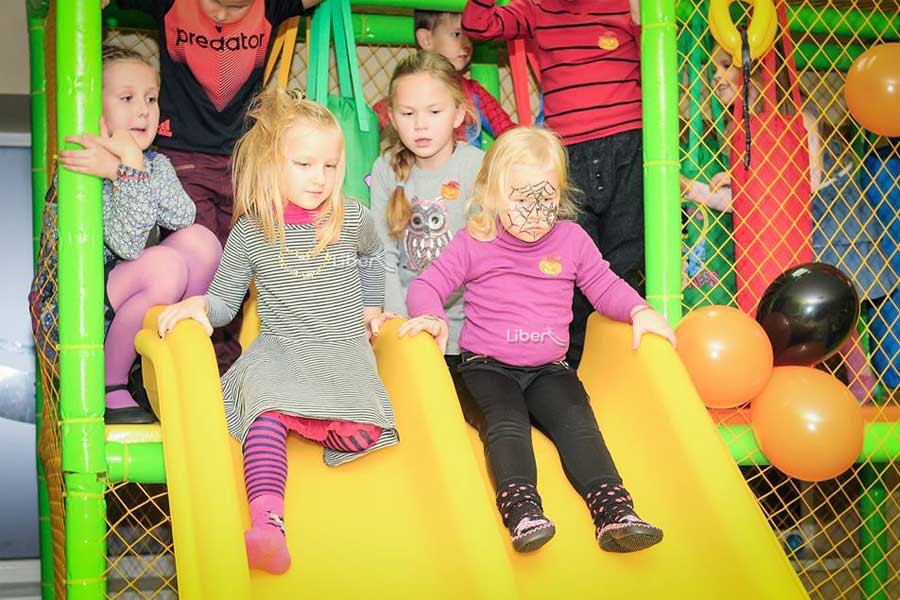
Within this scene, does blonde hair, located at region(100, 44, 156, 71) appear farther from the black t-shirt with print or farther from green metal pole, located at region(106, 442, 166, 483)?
green metal pole, located at region(106, 442, 166, 483)

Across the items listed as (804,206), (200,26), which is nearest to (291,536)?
(200,26)

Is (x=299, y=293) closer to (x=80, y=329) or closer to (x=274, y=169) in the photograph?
(x=274, y=169)

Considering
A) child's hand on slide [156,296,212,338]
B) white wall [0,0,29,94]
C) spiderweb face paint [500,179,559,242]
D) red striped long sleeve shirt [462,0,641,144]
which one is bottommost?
child's hand on slide [156,296,212,338]

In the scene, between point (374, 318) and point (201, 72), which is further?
point (201, 72)

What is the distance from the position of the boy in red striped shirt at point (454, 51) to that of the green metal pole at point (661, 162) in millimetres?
751

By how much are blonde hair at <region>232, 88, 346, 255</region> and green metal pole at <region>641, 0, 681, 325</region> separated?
0.78 metres

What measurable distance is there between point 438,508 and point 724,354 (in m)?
0.80

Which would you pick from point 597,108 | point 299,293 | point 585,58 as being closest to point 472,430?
point 299,293

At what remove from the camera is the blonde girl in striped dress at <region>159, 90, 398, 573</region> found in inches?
85.3

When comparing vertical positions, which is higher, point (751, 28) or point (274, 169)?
point (751, 28)

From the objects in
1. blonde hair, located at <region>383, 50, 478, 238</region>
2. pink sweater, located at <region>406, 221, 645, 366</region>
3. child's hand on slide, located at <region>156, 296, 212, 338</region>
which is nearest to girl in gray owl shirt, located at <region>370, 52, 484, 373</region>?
blonde hair, located at <region>383, 50, 478, 238</region>

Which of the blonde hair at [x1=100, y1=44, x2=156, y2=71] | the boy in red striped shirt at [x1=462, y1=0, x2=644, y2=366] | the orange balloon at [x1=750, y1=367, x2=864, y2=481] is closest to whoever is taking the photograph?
the orange balloon at [x1=750, y1=367, x2=864, y2=481]

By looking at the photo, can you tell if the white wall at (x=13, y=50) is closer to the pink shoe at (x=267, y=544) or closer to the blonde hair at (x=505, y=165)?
the blonde hair at (x=505, y=165)

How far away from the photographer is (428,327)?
7.54 feet
